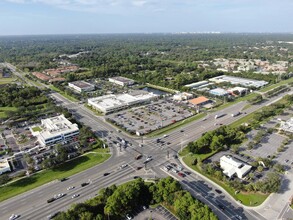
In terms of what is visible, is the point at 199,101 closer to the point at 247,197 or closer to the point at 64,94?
the point at 247,197

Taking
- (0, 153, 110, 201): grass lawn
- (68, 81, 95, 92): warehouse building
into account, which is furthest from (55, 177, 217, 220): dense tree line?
(68, 81, 95, 92): warehouse building

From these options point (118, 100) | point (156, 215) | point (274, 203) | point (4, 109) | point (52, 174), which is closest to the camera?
point (156, 215)

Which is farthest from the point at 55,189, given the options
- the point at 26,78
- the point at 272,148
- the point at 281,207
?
the point at 26,78

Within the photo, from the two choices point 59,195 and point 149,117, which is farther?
point 149,117

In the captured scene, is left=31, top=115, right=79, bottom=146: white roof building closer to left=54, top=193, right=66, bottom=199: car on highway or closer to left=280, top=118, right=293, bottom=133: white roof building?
left=54, top=193, right=66, bottom=199: car on highway

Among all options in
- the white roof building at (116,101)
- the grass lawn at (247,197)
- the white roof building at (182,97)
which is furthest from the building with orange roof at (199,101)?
the grass lawn at (247,197)

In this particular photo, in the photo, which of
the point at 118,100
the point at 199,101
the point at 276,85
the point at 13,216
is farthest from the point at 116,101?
the point at 276,85
